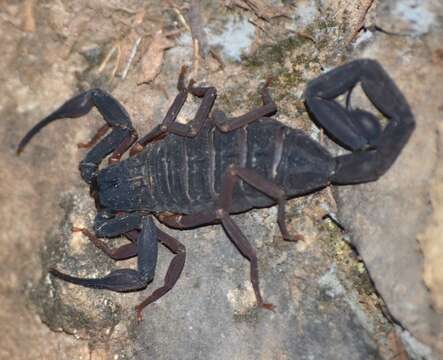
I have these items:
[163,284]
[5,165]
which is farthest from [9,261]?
[163,284]

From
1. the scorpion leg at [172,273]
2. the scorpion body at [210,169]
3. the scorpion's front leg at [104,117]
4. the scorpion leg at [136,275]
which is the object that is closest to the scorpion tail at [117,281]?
the scorpion leg at [136,275]

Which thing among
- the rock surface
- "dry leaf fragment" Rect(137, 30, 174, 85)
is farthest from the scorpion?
"dry leaf fragment" Rect(137, 30, 174, 85)

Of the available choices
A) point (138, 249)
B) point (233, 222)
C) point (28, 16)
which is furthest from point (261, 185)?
point (28, 16)

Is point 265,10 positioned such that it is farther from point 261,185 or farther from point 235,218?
point 235,218

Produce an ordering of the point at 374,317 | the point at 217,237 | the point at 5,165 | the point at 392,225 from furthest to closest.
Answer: the point at 5,165, the point at 217,237, the point at 374,317, the point at 392,225

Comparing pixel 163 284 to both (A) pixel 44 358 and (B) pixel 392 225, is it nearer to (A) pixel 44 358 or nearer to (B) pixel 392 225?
(A) pixel 44 358

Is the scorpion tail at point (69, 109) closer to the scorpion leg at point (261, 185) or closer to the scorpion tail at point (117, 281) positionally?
the scorpion tail at point (117, 281)

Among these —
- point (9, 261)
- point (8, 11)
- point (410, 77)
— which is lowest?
point (9, 261)
